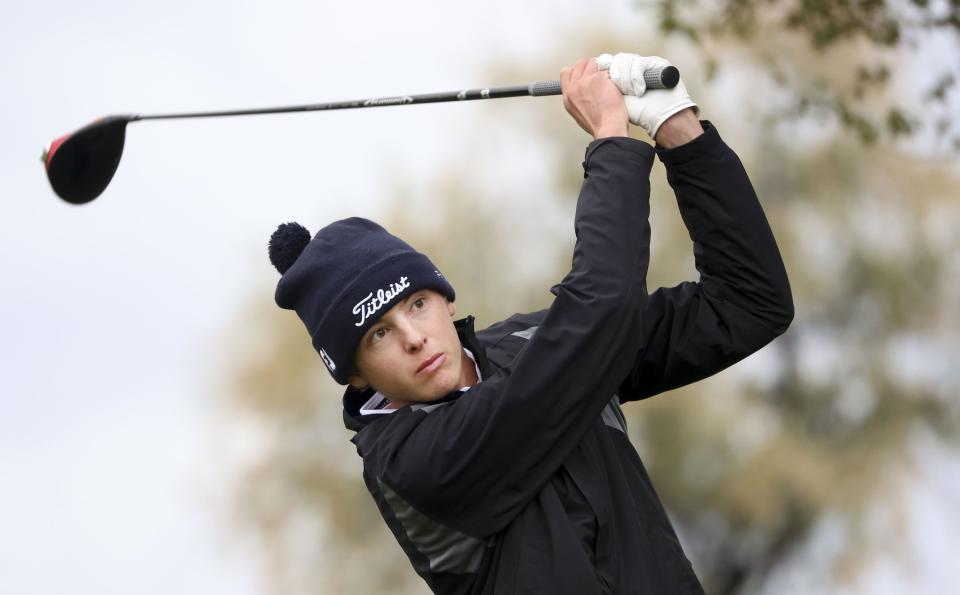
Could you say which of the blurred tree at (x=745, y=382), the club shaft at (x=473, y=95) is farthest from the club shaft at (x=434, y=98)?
the blurred tree at (x=745, y=382)

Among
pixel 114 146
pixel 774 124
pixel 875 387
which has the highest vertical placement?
pixel 114 146

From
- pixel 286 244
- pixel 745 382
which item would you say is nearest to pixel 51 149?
pixel 286 244

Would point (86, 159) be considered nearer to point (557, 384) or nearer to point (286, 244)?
point (286, 244)

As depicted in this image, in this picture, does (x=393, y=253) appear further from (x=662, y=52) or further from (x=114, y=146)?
(x=662, y=52)

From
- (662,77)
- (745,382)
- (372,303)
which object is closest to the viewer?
(662,77)

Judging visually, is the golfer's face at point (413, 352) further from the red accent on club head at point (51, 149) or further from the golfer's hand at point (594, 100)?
the red accent on club head at point (51, 149)

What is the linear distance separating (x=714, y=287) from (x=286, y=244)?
82 centimetres

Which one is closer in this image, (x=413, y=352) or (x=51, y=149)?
(x=413, y=352)

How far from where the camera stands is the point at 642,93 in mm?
2467

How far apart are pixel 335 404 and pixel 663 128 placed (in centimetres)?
1039

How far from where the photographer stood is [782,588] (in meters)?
13.4

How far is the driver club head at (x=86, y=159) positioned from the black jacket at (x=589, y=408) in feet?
3.27

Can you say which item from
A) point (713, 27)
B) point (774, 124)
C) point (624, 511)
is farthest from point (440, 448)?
point (774, 124)

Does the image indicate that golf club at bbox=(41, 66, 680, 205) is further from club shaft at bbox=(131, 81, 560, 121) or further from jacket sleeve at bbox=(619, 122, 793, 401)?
jacket sleeve at bbox=(619, 122, 793, 401)
